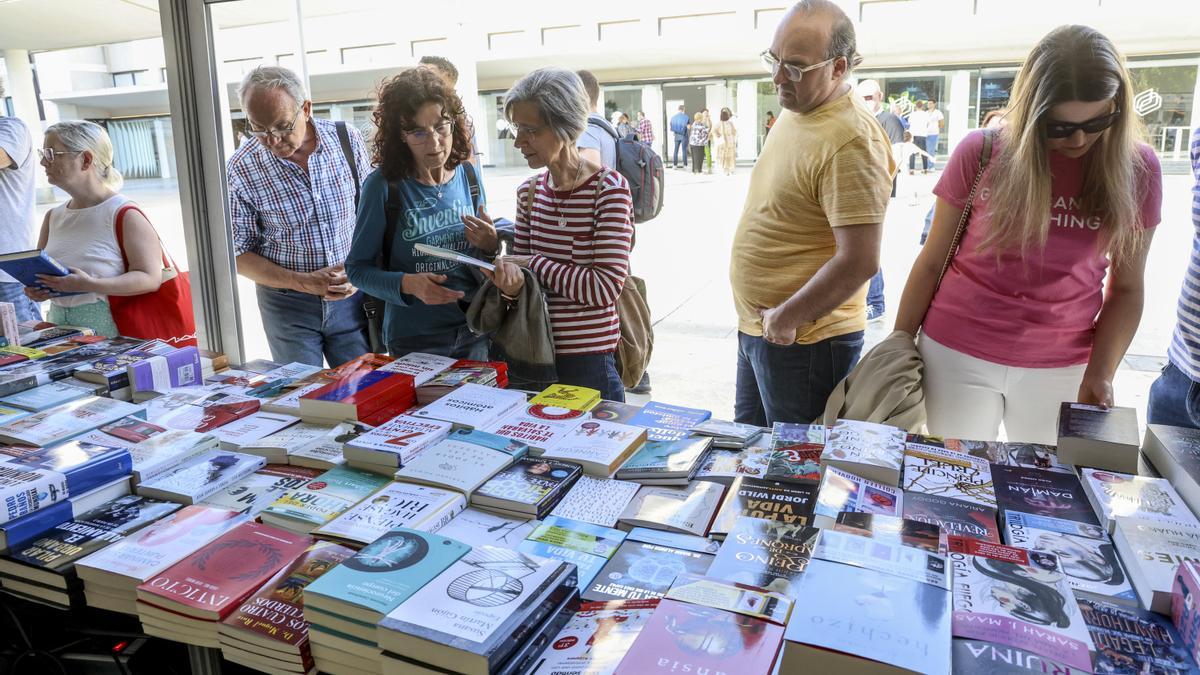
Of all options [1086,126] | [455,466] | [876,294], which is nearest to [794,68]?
[1086,126]

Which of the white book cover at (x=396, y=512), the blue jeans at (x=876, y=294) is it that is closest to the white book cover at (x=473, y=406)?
the white book cover at (x=396, y=512)

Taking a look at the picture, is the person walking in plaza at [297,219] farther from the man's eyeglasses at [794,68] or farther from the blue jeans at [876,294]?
the blue jeans at [876,294]

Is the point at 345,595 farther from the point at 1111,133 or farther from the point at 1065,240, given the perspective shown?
the point at 1111,133

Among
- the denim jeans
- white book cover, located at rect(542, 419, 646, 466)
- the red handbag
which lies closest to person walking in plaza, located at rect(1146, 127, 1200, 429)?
white book cover, located at rect(542, 419, 646, 466)

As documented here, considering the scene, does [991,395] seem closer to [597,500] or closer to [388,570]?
[597,500]

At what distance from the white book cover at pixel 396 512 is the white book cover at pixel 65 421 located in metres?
0.80

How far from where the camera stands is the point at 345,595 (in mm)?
961

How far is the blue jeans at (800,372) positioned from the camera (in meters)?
2.00

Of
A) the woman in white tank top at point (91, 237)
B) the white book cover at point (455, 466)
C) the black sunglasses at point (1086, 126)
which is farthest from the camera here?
the woman in white tank top at point (91, 237)

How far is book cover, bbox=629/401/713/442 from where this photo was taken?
1588 mm

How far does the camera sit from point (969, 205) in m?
1.71

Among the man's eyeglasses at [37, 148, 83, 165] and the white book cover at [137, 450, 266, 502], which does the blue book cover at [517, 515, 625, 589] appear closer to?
the white book cover at [137, 450, 266, 502]

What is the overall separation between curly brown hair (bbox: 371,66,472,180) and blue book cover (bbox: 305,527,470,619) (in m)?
1.21

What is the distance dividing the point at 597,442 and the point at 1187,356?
126 centimetres
